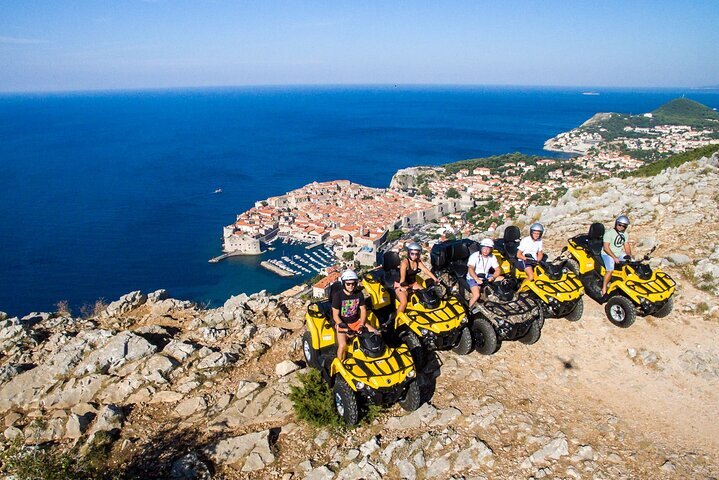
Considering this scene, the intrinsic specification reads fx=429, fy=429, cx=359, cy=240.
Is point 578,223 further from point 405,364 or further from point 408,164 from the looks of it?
point 408,164

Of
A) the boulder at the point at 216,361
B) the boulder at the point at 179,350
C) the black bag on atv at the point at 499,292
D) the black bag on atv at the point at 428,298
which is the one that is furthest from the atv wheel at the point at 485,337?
the boulder at the point at 179,350

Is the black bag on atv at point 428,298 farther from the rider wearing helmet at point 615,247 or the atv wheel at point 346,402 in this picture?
the rider wearing helmet at point 615,247

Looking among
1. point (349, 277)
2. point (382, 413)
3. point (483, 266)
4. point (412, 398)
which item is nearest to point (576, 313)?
point (483, 266)

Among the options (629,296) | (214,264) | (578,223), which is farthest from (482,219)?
(629,296)

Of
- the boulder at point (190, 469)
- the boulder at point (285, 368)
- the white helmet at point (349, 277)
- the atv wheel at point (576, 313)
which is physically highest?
the white helmet at point (349, 277)

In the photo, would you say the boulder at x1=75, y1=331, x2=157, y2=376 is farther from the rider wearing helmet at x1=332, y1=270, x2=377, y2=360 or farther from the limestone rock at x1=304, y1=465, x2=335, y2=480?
the limestone rock at x1=304, y1=465, x2=335, y2=480

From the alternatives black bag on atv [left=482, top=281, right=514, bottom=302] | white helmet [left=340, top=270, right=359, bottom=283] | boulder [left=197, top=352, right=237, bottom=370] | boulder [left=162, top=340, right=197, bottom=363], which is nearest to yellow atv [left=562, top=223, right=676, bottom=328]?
black bag on atv [left=482, top=281, right=514, bottom=302]
